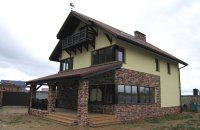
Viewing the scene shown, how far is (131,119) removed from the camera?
635 inches

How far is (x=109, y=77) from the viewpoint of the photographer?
52.1 feet

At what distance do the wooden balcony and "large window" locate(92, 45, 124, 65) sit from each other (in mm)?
1178

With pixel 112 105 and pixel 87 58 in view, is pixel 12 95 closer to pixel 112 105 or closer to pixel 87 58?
pixel 87 58

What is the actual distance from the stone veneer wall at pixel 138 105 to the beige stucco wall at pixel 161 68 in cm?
48

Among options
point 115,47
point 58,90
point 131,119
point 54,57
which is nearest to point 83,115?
point 131,119

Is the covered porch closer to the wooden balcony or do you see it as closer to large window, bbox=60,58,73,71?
large window, bbox=60,58,73,71

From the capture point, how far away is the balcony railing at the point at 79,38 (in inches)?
695

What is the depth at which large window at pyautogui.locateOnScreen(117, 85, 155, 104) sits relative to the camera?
15.9 metres

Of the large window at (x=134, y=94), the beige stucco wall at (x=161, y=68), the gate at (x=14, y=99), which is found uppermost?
the beige stucco wall at (x=161, y=68)

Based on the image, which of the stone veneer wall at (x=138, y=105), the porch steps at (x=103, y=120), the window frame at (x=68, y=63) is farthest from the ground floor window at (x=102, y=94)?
the window frame at (x=68, y=63)

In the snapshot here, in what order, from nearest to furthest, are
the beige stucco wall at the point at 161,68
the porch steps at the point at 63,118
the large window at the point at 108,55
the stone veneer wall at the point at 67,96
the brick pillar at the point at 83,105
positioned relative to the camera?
the brick pillar at the point at 83,105
the porch steps at the point at 63,118
the large window at the point at 108,55
the beige stucco wall at the point at 161,68
the stone veneer wall at the point at 67,96

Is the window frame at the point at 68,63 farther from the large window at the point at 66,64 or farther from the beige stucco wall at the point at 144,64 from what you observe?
the beige stucco wall at the point at 144,64

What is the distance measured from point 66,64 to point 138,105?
8.55 meters

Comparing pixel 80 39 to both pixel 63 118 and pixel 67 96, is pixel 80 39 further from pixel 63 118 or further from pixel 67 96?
pixel 63 118
